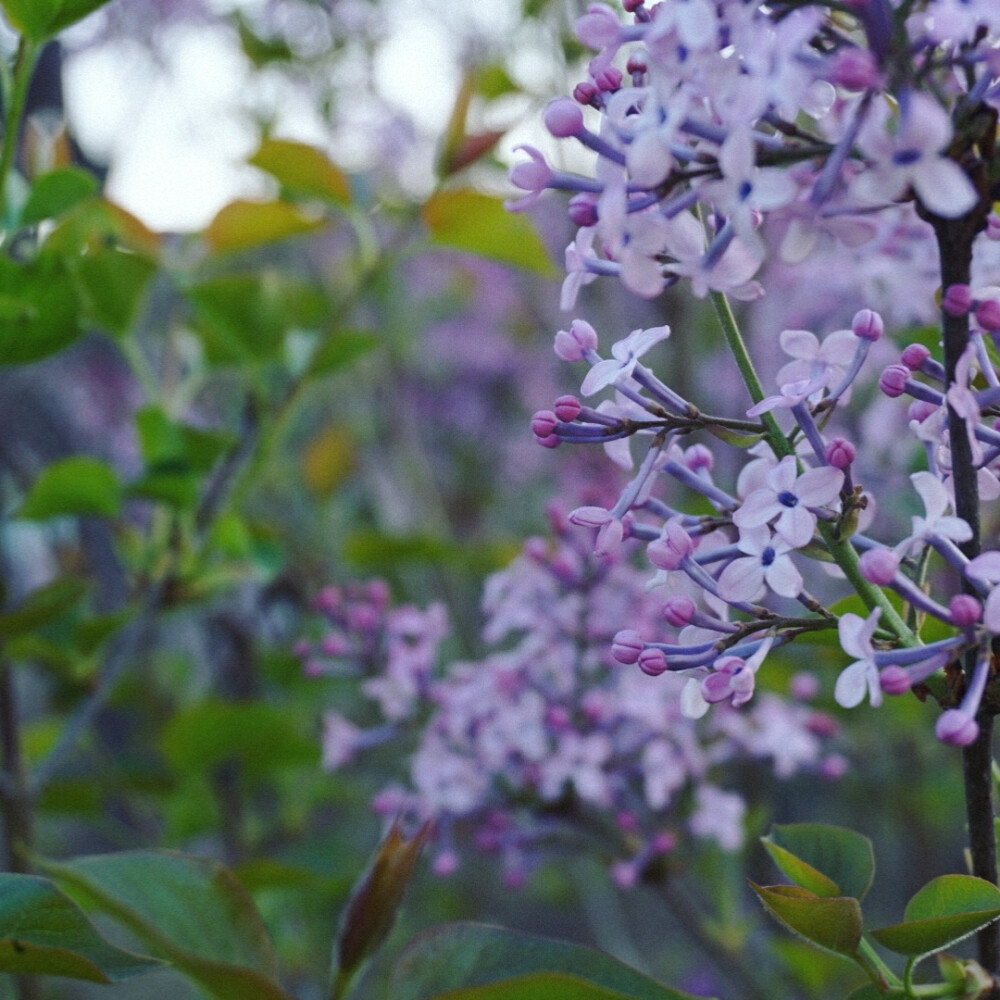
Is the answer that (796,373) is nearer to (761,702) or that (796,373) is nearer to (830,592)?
(761,702)

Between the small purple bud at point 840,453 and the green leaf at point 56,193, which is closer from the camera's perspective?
the small purple bud at point 840,453

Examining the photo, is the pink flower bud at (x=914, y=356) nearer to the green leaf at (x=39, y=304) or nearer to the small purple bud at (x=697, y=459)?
the small purple bud at (x=697, y=459)

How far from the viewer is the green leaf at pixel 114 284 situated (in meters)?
0.56

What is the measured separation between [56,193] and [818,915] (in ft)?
1.32

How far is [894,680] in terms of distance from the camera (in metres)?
0.24

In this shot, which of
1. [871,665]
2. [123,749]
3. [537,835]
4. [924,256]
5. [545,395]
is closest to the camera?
[871,665]

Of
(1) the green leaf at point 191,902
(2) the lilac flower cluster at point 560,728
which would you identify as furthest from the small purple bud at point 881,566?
(2) the lilac flower cluster at point 560,728

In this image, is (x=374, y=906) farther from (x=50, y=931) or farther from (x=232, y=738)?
(x=232, y=738)

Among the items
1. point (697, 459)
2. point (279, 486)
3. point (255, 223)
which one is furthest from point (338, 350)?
point (279, 486)

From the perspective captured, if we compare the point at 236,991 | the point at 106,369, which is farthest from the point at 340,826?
the point at 236,991

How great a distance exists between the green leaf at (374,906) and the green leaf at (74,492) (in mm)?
338

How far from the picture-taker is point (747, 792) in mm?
1021

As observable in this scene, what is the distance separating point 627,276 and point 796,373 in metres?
0.07

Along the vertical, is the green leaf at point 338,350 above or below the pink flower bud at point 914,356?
below
